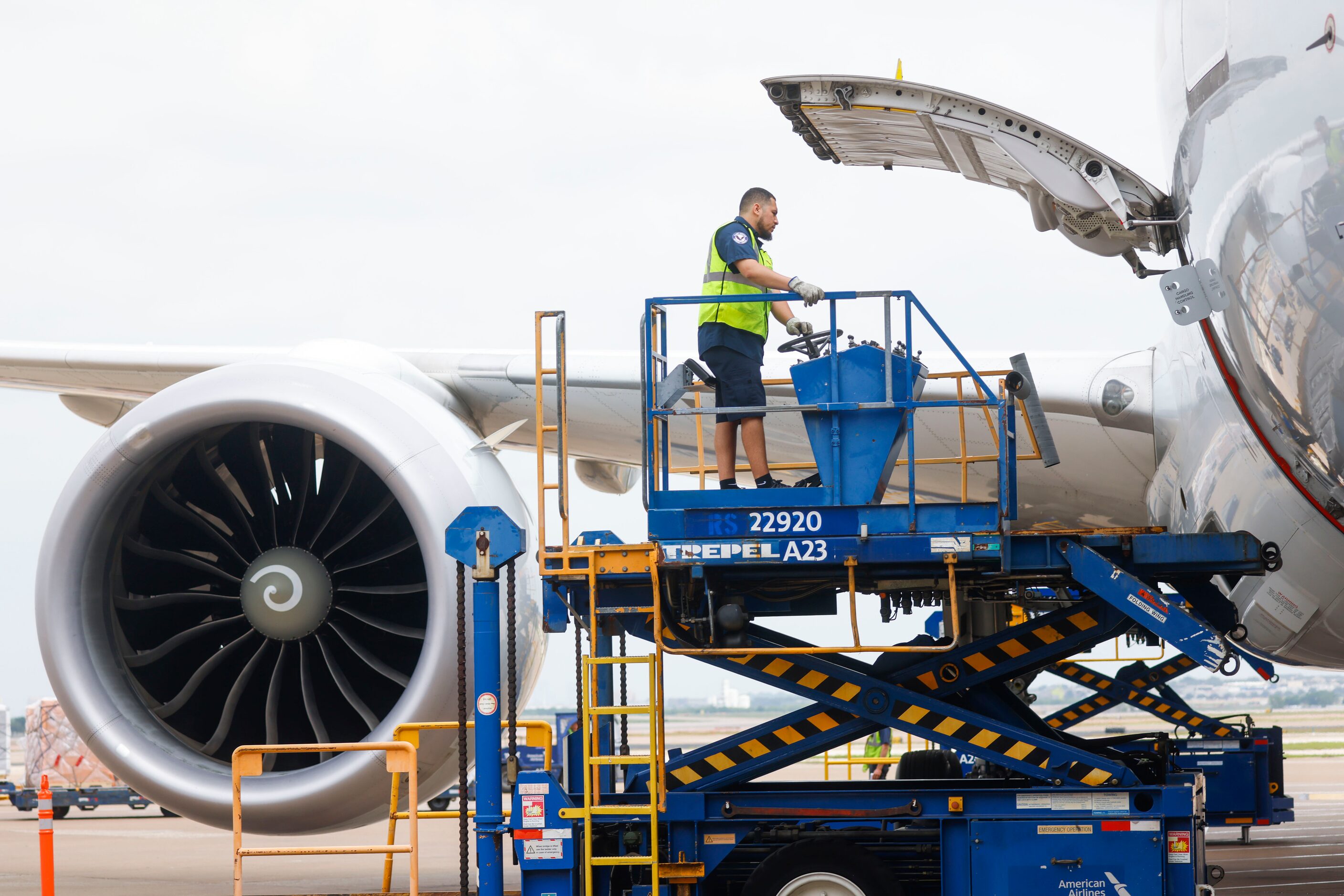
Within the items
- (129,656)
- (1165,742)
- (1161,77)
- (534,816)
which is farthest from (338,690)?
(1161,77)

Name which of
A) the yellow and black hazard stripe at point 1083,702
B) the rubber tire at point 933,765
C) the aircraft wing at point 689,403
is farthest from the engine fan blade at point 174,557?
the yellow and black hazard stripe at point 1083,702

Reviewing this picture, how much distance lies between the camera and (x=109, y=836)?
51.9 feet

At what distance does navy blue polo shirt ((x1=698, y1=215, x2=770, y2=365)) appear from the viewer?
6.17 m

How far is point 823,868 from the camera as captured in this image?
5.82m

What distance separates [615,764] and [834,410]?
1.70 metres

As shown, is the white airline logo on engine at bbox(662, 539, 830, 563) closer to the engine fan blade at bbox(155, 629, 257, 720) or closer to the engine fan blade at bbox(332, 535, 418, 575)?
the engine fan blade at bbox(332, 535, 418, 575)

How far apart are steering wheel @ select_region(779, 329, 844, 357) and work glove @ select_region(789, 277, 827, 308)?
0.81 feet

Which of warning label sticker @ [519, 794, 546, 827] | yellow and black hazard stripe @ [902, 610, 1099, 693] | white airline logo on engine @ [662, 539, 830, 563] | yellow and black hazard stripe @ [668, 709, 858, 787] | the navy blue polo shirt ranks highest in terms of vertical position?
the navy blue polo shirt

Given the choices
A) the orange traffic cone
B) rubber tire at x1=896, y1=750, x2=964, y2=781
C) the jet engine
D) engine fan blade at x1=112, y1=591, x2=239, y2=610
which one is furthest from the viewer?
rubber tire at x1=896, y1=750, x2=964, y2=781

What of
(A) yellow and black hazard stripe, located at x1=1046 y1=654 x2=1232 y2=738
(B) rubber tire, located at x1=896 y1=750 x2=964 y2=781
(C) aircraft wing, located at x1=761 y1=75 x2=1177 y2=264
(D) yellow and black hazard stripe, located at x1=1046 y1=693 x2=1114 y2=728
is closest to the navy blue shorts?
(C) aircraft wing, located at x1=761 y1=75 x2=1177 y2=264

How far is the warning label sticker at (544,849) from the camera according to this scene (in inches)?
231

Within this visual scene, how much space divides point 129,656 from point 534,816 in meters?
2.44

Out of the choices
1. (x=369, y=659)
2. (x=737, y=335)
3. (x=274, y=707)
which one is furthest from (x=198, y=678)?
(x=737, y=335)

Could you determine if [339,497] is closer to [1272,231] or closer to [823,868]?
[823,868]
